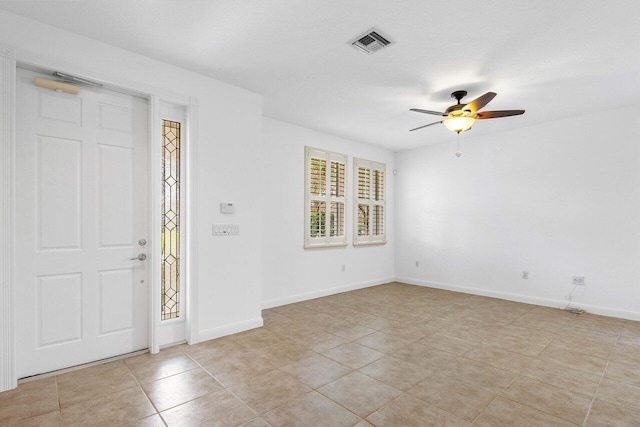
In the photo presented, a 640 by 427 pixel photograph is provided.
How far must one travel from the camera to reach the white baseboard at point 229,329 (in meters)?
3.33

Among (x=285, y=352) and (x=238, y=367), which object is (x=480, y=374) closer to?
(x=285, y=352)

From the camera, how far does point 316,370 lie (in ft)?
8.89

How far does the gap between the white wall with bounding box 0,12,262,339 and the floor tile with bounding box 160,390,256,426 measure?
3.84ft

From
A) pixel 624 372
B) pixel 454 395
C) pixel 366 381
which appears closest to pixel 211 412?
pixel 366 381

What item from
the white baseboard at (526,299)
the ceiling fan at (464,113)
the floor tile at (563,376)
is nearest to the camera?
the floor tile at (563,376)

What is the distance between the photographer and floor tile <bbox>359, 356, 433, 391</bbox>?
8.25 feet

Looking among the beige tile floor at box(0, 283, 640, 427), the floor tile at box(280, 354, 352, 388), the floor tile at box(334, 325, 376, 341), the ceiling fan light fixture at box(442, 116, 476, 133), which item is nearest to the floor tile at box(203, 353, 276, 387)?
the beige tile floor at box(0, 283, 640, 427)

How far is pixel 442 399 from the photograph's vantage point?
2.28 meters

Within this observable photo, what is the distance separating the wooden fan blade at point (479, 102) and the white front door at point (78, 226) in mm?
3338

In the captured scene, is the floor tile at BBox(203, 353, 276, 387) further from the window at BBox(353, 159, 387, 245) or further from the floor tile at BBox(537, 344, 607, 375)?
the window at BBox(353, 159, 387, 245)

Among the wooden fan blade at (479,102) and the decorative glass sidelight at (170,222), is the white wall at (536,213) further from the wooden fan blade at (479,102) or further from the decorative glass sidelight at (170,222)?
the decorative glass sidelight at (170,222)

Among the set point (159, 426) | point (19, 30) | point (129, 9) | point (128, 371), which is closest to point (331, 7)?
point (129, 9)

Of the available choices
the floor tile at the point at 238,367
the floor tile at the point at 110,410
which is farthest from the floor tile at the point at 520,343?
the floor tile at the point at 110,410

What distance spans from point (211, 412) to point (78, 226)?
196 centimetres
